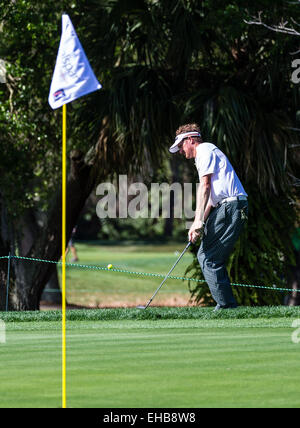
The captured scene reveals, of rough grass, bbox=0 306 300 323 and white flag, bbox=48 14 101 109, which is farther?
rough grass, bbox=0 306 300 323

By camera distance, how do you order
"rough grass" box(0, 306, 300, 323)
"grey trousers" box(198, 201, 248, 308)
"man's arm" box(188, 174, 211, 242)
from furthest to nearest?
"rough grass" box(0, 306, 300, 323) < "grey trousers" box(198, 201, 248, 308) < "man's arm" box(188, 174, 211, 242)

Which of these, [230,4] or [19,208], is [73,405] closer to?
[230,4]

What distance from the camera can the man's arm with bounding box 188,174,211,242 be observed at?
31.6 feet

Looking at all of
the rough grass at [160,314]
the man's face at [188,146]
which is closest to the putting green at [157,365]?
the rough grass at [160,314]

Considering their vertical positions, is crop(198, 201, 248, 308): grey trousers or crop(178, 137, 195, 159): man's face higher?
crop(178, 137, 195, 159): man's face

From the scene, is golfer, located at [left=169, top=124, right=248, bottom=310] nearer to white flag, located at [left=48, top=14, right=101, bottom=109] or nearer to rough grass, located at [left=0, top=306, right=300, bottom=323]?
rough grass, located at [left=0, top=306, right=300, bottom=323]

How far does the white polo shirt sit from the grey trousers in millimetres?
112

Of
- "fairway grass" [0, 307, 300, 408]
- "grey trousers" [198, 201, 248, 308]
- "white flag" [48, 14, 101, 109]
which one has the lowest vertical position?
"fairway grass" [0, 307, 300, 408]

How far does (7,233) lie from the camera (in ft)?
59.0

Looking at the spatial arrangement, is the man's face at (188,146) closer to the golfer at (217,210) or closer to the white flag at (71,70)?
the golfer at (217,210)

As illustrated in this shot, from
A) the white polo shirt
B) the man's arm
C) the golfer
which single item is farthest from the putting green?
the white polo shirt

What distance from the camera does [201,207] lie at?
379 inches

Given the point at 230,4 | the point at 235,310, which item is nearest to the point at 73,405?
the point at 235,310

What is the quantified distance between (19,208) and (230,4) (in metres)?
6.05
